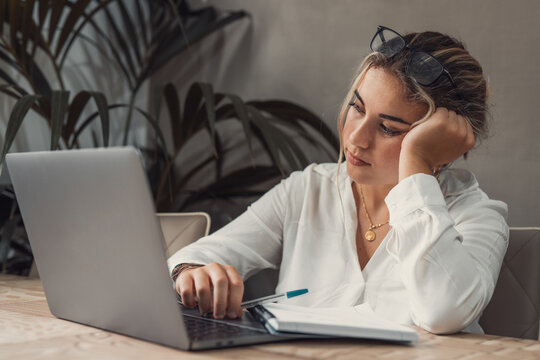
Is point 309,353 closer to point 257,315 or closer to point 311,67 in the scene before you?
point 257,315

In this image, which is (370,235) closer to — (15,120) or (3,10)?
(15,120)

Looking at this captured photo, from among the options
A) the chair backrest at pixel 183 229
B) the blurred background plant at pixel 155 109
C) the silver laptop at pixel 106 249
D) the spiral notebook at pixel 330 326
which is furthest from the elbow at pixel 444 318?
the blurred background plant at pixel 155 109

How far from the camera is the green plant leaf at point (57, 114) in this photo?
1.69 metres

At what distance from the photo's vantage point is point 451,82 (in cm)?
127

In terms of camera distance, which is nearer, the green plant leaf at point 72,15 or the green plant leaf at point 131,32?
the green plant leaf at point 72,15

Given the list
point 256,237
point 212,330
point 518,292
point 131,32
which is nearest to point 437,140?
point 518,292

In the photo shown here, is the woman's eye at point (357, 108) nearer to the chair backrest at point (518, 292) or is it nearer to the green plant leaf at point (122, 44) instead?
the chair backrest at point (518, 292)

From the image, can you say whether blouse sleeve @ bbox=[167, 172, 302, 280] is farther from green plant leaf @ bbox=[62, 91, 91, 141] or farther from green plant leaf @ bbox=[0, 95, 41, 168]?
green plant leaf @ bbox=[62, 91, 91, 141]

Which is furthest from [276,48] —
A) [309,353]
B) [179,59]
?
[309,353]

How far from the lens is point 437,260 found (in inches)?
39.2

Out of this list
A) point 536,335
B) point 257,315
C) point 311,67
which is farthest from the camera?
point 311,67

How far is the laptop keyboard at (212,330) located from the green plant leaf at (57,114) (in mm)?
1059

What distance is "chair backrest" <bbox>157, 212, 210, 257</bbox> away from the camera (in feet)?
5.31

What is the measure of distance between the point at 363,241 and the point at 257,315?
67 centimetres
